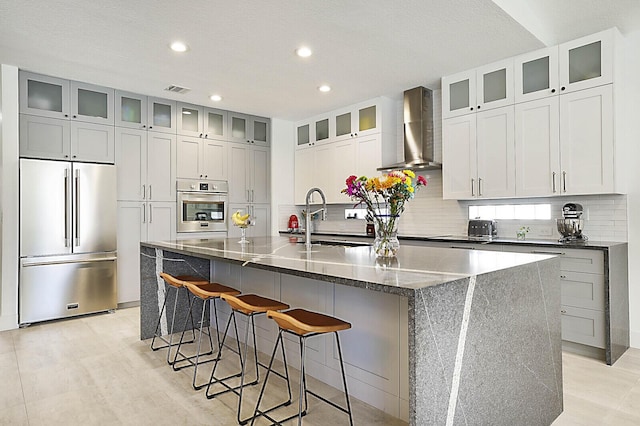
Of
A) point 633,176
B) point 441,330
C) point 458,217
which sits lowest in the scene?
point 441,330

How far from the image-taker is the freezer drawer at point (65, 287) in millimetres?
4094

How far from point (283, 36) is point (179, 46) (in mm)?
977

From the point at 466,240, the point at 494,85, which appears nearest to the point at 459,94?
the point at 494,85

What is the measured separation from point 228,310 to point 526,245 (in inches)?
108

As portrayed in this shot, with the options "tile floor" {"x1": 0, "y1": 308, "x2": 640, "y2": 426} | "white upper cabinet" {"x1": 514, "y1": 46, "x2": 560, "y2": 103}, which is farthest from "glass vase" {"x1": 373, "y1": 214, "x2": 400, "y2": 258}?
"white upper cabinet" {"x1": 514, "y1": 46, "x2": 560, "y2": 103}

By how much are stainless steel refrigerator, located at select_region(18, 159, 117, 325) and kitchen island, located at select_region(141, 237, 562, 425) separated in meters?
2.31

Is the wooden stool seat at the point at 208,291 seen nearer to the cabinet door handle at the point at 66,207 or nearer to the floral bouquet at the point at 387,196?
the floral bouquet at the point at 387,196

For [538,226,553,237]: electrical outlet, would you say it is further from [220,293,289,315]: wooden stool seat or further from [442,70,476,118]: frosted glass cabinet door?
[220,293,289,315]: wooden stool seat

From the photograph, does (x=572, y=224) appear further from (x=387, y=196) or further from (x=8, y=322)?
(x=8, y=322)

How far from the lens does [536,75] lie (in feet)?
12.1

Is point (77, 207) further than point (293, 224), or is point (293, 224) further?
point (293, 224)

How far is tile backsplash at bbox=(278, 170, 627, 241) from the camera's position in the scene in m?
3.54

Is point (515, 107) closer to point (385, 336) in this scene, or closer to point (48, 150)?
point (385, 336)

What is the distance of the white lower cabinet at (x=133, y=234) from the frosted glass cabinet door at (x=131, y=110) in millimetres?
983
